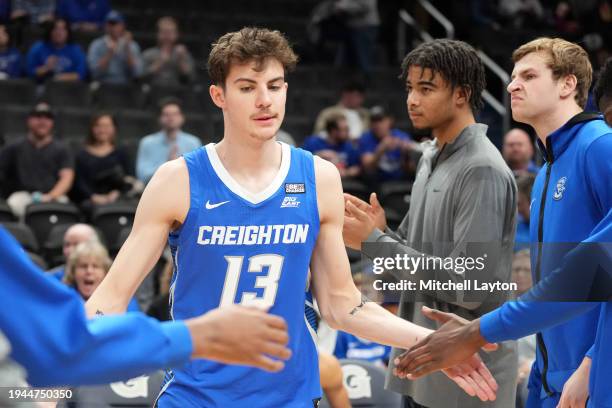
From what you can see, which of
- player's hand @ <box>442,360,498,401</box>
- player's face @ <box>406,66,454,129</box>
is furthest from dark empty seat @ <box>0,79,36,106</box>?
player's hand @ <box>442,360,498,401</box>

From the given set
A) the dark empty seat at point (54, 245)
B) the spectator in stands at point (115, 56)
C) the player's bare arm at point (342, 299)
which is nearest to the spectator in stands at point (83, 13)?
the spectator in stands at point (115, 56)

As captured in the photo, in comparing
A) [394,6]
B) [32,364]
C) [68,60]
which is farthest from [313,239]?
[394,6]

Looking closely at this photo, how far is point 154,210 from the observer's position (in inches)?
157

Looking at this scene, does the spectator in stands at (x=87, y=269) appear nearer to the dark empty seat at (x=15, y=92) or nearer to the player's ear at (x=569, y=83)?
the player's ear at (x=569, y=83)

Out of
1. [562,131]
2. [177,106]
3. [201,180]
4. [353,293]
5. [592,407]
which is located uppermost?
[177,106]

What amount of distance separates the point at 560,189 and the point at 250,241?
1.27 metres

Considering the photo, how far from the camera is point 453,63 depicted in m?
4.80

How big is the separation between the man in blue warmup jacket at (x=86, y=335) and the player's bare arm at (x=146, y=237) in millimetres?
1310

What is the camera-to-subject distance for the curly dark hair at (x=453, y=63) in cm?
480

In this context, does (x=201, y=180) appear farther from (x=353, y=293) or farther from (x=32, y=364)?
(x=32, y=364)

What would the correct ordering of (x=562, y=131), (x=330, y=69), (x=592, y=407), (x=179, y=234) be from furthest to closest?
(x=330, y=69) → (x=562, y=131) → (x=179, y=234) → (x=592, y=407)

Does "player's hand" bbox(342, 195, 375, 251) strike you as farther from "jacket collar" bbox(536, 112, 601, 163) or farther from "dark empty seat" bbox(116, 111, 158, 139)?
"dark empty seat" bbox(116, 111, 158, 139)

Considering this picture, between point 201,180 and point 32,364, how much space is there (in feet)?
5.72

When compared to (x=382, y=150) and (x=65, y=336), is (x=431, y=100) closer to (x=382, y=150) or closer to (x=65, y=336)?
(x=65, y=336)
